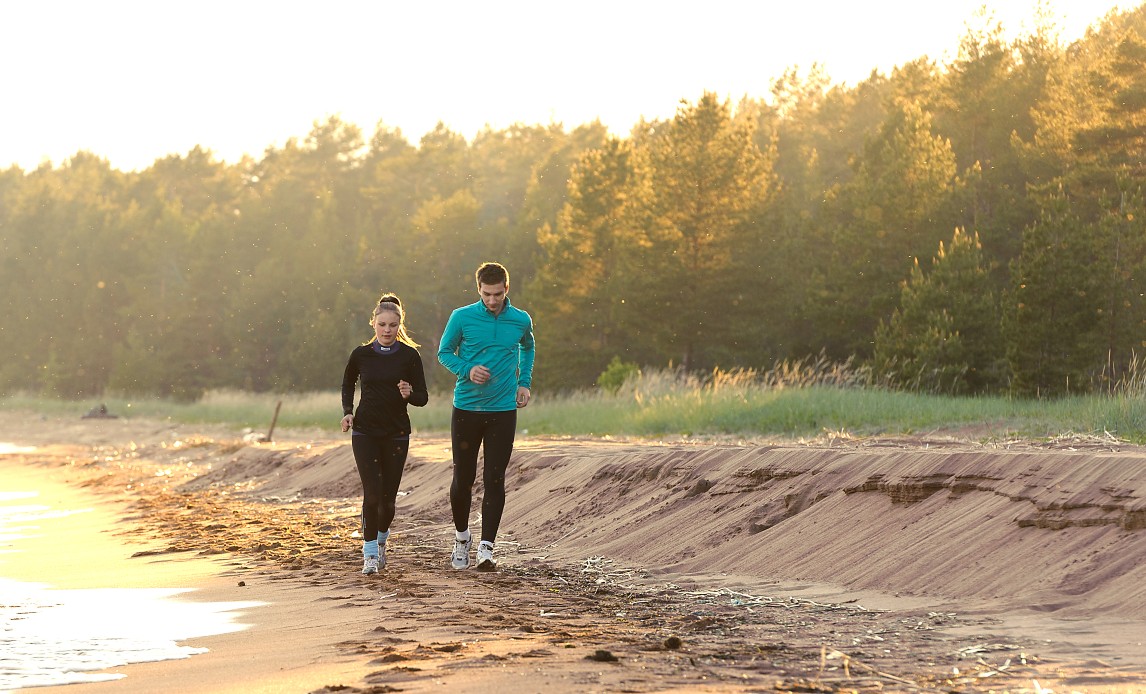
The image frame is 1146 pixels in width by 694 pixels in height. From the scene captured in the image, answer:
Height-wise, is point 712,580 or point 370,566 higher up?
point 370,566

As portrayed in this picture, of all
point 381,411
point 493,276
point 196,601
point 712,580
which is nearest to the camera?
point 196,601

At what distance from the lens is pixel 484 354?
901cm

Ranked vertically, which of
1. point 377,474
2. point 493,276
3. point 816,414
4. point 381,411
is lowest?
point 816,414

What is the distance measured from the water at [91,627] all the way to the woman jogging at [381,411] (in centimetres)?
128

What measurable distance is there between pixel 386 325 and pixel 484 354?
707 millimetres

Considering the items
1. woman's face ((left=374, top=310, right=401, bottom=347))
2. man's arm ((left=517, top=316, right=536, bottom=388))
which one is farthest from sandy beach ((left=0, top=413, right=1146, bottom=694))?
woman's face ((left=374, top=310, right=401, bottom=347))

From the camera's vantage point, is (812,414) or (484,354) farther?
(812,414)

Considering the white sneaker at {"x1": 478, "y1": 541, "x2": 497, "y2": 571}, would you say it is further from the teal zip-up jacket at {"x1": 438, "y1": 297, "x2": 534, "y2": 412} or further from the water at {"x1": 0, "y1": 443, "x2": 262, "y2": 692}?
the water at {"x1": 0, "y1": 443, "x2": 262, "y2": 692}

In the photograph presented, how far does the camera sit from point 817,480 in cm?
1024

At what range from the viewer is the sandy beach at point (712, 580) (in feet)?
17.9

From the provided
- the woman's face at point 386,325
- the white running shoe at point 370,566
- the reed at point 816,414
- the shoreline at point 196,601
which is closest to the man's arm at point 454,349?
the woman's face at point 386,325

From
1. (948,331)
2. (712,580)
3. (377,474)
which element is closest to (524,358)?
(377,474)

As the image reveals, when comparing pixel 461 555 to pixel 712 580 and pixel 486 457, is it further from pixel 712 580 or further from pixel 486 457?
pixel 712 580

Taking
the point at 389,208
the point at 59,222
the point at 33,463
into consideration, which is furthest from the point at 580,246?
the point at 59,222
